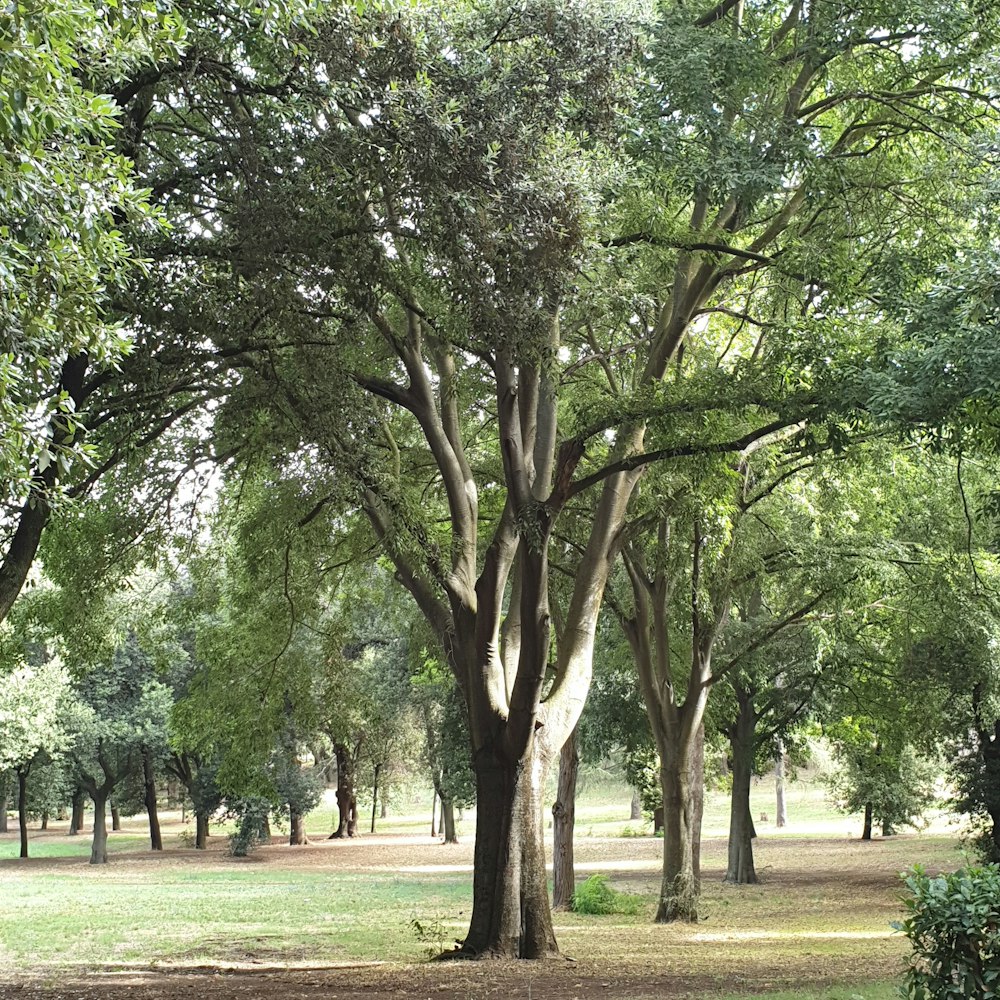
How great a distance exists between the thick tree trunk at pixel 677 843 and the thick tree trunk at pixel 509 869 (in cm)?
570

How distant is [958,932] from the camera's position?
538 cm

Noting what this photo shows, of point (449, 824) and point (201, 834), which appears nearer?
point (201, 834)

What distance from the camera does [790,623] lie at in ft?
57.8

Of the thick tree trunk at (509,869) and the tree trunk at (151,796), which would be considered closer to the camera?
the thick tree trunk at (509,869)

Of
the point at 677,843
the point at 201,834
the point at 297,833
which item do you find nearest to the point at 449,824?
the point at 297,833

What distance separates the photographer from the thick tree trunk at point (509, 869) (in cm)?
1129

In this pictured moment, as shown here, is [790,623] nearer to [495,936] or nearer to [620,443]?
[620,443]

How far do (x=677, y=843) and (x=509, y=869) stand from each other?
6.68m

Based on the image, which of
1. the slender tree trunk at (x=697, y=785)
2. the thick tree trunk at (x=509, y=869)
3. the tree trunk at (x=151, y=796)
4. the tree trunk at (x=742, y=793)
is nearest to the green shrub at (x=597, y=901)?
the slender tree trunk at (x=697, y=785)

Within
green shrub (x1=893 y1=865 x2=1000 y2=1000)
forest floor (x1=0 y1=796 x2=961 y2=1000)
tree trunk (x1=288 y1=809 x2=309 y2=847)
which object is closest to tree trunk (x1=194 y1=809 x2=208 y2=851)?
tree trunk (x1=288 y1=809 x2=309 y2=847)

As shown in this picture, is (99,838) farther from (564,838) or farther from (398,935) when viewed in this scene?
(398,935)

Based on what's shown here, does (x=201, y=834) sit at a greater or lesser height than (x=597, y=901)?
lesser

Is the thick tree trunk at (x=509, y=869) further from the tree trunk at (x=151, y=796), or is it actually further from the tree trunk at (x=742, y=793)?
the tree trunk at (x=151, y=796)

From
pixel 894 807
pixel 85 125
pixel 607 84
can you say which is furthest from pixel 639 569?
pixel 894 807
